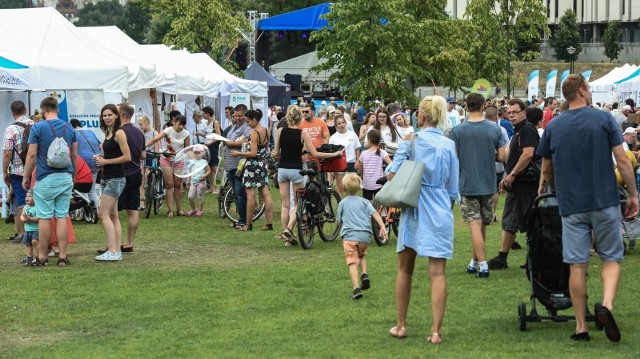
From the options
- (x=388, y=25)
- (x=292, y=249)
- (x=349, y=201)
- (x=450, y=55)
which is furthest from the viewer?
(x=450, y=55)

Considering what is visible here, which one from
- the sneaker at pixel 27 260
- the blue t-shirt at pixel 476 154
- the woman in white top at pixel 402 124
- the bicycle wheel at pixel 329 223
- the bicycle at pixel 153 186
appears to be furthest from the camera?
the bicycle at pixel 153 186

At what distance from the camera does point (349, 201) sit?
11.5 meters

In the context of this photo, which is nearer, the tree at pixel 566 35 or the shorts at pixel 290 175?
the shorts at pixel 290 175

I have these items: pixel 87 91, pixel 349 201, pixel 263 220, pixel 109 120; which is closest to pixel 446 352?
pixel 349 201

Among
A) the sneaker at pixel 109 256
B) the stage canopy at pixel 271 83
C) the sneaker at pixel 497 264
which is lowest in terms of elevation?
the sneaker at pixel 109 256

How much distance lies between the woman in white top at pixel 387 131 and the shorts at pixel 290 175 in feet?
7.47

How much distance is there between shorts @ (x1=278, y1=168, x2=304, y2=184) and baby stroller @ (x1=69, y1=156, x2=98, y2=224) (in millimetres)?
3427

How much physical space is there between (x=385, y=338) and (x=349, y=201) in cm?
290

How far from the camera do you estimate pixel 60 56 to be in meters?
21.1

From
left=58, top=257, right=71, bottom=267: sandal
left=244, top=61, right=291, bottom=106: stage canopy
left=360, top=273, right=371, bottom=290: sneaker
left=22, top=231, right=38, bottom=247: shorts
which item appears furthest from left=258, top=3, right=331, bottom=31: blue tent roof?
left=360, top=273, right=371, bottom=290: sneaker

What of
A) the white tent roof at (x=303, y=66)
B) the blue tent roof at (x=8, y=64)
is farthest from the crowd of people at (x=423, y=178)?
the white tent roof at (x=303, y=66)

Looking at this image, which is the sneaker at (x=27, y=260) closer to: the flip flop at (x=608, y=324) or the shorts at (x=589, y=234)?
the shorts at (x=589, y=234)

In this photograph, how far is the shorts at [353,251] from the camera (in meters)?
11.2

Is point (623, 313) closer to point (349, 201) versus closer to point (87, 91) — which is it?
point (349, 201)
